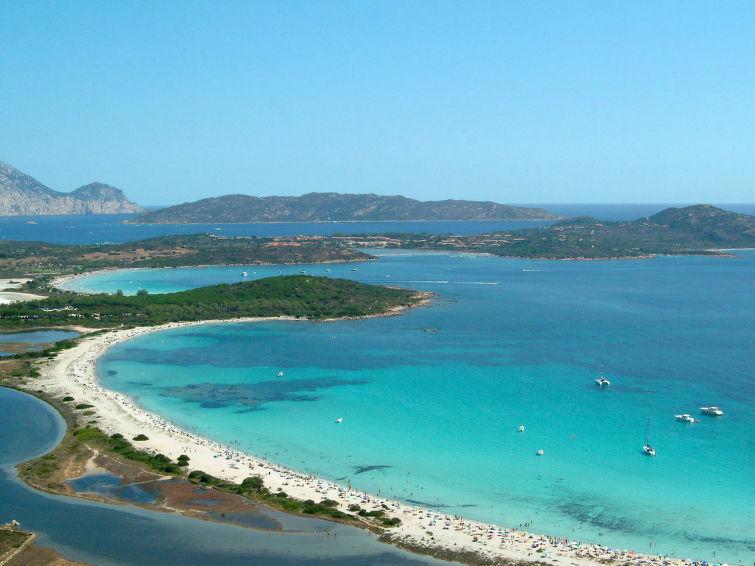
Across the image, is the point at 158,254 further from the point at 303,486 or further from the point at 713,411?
the point at 713,411

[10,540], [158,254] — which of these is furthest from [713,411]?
[158,254]

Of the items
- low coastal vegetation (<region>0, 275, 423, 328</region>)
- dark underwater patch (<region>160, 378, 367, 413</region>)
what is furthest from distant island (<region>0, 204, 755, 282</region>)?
dark underwater patch (<region>160, 378, 367, 413</region>)

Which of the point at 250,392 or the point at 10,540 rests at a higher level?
the point at 250,392

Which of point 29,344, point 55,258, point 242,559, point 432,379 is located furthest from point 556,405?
point 55,258

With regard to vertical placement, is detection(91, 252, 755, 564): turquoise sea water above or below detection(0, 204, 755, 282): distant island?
below

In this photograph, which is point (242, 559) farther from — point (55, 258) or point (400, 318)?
point (55, 258)

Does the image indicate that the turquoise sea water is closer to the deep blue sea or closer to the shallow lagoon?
the deep blue sea
